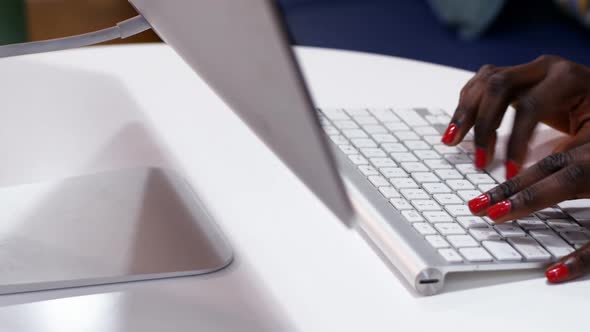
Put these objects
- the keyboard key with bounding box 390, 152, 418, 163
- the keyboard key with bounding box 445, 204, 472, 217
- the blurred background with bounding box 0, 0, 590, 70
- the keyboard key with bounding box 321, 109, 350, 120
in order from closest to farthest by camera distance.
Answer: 1. the keyboard key with bounding box 445, 204, 472, 217
2. the keyboard key with bounding box 390, 152, 418, 163
3. the keyboard key with bounding box 321, 109, 350, 120
4. the blurred background with bounding box 0, 0, 590, 70

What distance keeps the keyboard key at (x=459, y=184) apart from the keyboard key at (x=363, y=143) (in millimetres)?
97

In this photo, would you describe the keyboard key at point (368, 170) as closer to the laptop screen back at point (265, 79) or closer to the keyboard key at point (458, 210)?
the keyboard key at point (458, 210)

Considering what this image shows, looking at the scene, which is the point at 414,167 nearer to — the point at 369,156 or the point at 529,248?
the point at 369,156

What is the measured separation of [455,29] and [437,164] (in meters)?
1.37

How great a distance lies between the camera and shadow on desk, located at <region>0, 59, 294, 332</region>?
1.65 ft

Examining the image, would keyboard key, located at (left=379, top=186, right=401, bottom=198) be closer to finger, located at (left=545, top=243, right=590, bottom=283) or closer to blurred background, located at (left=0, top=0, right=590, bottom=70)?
finger, located at (left=545, top=243, right=590, bottom=283)

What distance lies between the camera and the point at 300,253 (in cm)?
59

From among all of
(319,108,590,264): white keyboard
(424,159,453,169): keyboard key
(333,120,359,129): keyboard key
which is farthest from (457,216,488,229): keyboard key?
(333,120,359,129): keyboard key

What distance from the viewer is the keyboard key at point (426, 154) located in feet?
2.37

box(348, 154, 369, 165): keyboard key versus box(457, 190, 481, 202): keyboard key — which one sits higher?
box(348, 154, 369, 165): keyboard key

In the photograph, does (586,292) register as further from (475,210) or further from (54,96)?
(54,96)

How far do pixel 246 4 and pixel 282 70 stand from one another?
0.03m

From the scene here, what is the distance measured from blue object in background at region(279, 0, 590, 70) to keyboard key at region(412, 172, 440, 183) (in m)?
1.14

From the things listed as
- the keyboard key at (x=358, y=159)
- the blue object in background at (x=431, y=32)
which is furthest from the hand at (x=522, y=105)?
the blue object in background at (x=431, y=32)
